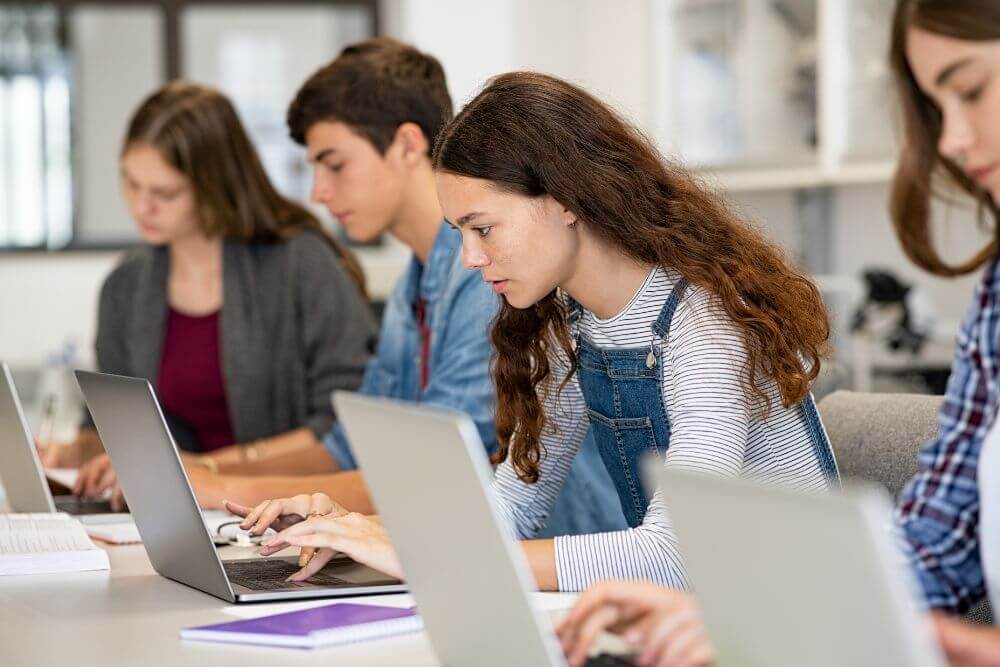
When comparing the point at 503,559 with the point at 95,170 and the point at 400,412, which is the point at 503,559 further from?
the point at 95,170

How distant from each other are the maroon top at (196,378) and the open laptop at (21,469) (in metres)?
0.54

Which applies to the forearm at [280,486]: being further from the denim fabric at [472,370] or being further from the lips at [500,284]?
the lips at [500,284]

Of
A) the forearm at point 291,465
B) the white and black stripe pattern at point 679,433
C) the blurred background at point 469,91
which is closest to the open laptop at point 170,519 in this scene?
the white and black stripe pattern at point 679,433

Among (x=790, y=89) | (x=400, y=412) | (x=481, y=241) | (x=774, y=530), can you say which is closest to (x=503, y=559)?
(x=400, y=412)

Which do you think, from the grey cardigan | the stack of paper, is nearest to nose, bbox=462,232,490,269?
the stack of paper

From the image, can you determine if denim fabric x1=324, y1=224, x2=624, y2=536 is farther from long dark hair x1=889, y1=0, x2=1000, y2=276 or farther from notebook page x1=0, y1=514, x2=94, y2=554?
long dark hair x1=889, y1=0, x2=1000, y2=276

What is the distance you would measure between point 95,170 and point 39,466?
13.0ft

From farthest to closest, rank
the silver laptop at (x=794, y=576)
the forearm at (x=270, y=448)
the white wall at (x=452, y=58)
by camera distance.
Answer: the white wall at (x=452, y=58)
the forearm at (x=270, y=448)
the silver laptop at (x=794, y=576)

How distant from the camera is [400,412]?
36.6 inches

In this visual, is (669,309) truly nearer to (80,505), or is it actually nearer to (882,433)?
(882,433)

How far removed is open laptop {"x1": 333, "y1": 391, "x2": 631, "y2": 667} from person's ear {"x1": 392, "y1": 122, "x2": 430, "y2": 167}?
46.5 inches

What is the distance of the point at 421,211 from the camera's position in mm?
2182

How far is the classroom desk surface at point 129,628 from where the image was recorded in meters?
1.17

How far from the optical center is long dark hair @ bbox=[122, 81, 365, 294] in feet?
8.58
